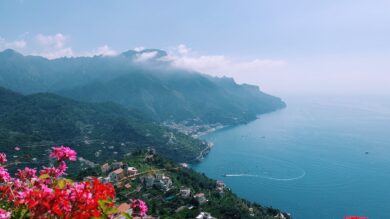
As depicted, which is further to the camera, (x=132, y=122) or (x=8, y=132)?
(x=132, y=122)

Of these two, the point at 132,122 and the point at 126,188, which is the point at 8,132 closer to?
the point at 132,122

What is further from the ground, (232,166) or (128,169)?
(128,169)

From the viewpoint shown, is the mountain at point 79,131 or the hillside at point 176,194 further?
the mountain at point 79,131

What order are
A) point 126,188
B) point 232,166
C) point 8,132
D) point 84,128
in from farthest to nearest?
1. point 84,128
2. point 232,166
3. point 8,132
4. point 126,188

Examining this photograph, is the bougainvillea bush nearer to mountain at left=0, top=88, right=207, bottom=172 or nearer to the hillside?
the hillside

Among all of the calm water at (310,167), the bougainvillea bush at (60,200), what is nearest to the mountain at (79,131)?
the calm water at (310,167)

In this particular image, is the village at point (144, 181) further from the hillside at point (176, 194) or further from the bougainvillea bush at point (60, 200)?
the bougainvillea bush at point (60, 200)

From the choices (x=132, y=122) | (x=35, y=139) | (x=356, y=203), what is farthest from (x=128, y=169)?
(x=132, y=122)
